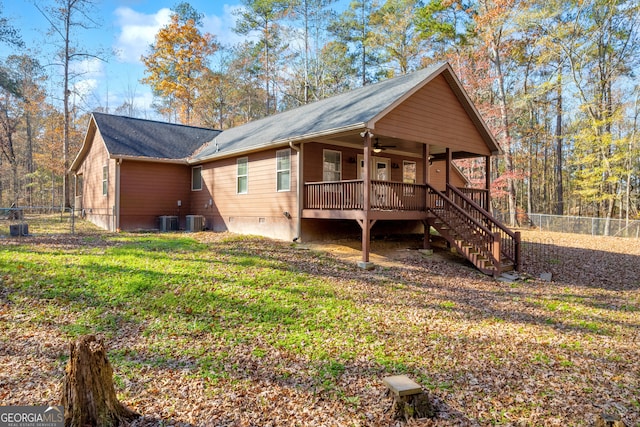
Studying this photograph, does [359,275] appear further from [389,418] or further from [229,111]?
[229,111]

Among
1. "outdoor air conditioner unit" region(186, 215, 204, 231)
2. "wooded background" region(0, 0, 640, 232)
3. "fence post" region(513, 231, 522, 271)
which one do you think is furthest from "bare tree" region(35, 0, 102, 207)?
"fence post" region(513, 231, 522, 271)

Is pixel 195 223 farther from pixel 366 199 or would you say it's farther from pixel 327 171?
pixel 366 199

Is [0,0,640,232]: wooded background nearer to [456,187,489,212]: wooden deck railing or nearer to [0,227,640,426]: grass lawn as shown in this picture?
[456,187,489,212]: wooden deck railing

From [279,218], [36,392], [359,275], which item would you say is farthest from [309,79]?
[36,392]

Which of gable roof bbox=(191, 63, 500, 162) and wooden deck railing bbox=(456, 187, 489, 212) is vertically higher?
gable roof bbox=(191, 63, 500, 162)

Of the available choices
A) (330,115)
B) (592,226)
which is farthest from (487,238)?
(592,226)

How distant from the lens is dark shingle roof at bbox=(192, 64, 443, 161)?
10365mm

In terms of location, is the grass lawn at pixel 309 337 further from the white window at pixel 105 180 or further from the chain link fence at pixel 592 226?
the chain link fence at pixel 592 226

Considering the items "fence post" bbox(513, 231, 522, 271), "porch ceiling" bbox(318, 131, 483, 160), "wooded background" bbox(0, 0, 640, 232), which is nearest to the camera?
Answer: "fence post" bbox(513, 231, 522, 271)

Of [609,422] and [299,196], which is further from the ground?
[299,196]

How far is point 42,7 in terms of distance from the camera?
21.6 m

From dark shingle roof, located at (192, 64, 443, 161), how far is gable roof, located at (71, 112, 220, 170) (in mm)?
1664

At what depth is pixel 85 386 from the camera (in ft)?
11.0

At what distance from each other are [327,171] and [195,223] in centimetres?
644
